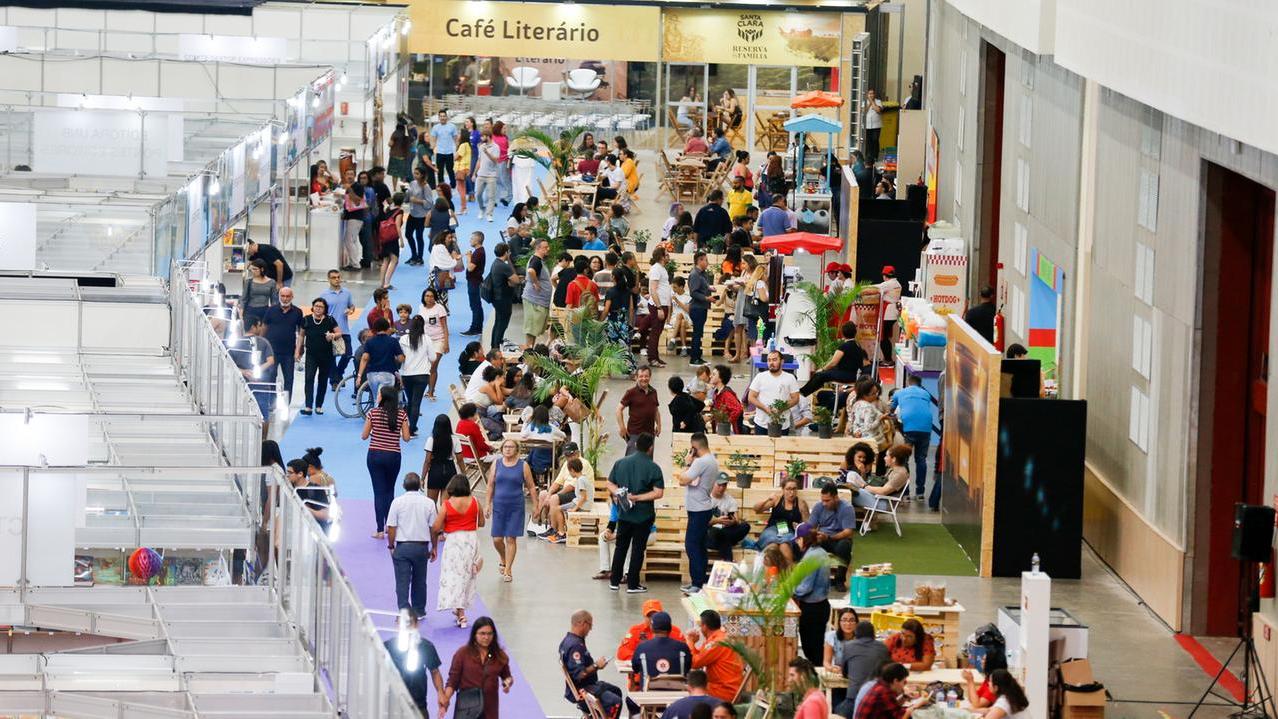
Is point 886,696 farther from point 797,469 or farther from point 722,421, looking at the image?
point 722,421

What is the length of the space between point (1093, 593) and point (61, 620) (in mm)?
9881

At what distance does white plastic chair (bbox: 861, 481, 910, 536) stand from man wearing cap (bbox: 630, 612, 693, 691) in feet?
19.9

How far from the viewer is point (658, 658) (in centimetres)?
1448

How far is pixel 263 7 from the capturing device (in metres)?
44.6

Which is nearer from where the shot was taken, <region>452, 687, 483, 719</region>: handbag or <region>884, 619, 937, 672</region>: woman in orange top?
<region>452, 687, 483, 719</region>: handbag

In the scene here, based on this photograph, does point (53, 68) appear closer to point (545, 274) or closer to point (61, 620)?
point (545, 274)

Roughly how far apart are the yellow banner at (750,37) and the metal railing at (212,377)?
28.6 m

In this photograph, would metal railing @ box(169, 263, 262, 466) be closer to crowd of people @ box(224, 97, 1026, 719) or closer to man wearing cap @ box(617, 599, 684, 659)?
crowd of people @ box(224, 97, 1026, 719)

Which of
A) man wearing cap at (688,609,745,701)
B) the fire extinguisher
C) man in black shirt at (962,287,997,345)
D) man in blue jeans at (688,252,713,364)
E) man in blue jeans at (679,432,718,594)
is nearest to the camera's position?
man wearing cap at (688,609,745,701)

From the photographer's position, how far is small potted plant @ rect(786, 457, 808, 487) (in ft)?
65.3

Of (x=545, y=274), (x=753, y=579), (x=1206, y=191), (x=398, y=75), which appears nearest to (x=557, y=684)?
(x=753, y=579)

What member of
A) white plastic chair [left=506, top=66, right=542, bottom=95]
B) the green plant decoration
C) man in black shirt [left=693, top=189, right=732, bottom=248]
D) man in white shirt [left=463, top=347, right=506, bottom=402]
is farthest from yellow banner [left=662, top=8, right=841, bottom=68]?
man in white shirt [left=463, top=347, right=506, bottom=402]

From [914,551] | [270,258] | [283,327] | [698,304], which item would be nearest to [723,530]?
[914,551]

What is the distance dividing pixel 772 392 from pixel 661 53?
26.7 metres
